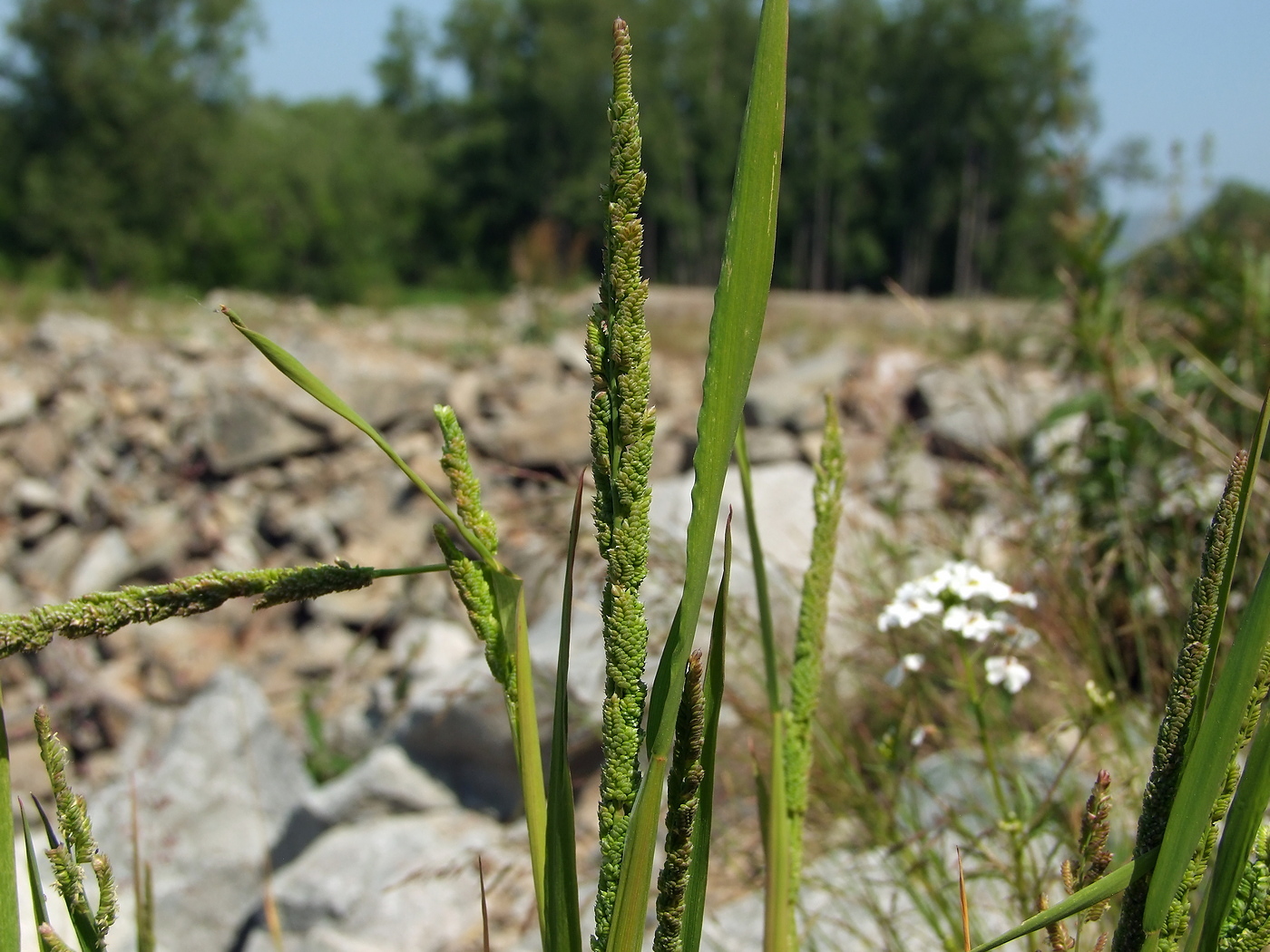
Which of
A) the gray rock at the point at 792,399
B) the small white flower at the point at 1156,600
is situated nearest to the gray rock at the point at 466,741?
the small white flower at the point at 1156,600

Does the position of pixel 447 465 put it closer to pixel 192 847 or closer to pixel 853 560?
pixel 853 560

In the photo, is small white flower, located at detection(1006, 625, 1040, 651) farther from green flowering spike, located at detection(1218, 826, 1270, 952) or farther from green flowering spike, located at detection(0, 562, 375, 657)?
green flowering spike, located at detection(0, 562, 375, 657)

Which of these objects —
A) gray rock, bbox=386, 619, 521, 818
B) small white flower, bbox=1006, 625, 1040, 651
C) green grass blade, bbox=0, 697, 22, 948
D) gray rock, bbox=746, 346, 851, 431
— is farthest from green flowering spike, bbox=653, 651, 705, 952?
gray rock, bbox=746, 346, 851, 431

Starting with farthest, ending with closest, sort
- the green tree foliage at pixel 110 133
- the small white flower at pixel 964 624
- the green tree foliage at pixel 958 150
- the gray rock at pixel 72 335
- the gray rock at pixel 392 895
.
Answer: the green tree foliage at pixel 958 150 → the green tree foliage at pixel 110 133 → the gray rock at pixel 72 335 → the gray rock at pixel 392 895 → the small white flower at pixel 964 624

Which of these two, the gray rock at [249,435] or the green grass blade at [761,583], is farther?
the gray rock at [249,435]

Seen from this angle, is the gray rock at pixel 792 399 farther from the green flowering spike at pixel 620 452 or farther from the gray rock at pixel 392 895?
the green flowering spike at pixel 620 452

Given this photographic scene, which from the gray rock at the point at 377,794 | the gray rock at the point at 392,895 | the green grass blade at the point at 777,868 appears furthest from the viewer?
the gray rock at the point at 377,794

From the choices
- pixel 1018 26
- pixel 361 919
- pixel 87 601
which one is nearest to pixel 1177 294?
pixel 361 919

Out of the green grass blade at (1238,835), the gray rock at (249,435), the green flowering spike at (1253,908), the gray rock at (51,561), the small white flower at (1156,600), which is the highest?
the green grass blade at (1238,835)
